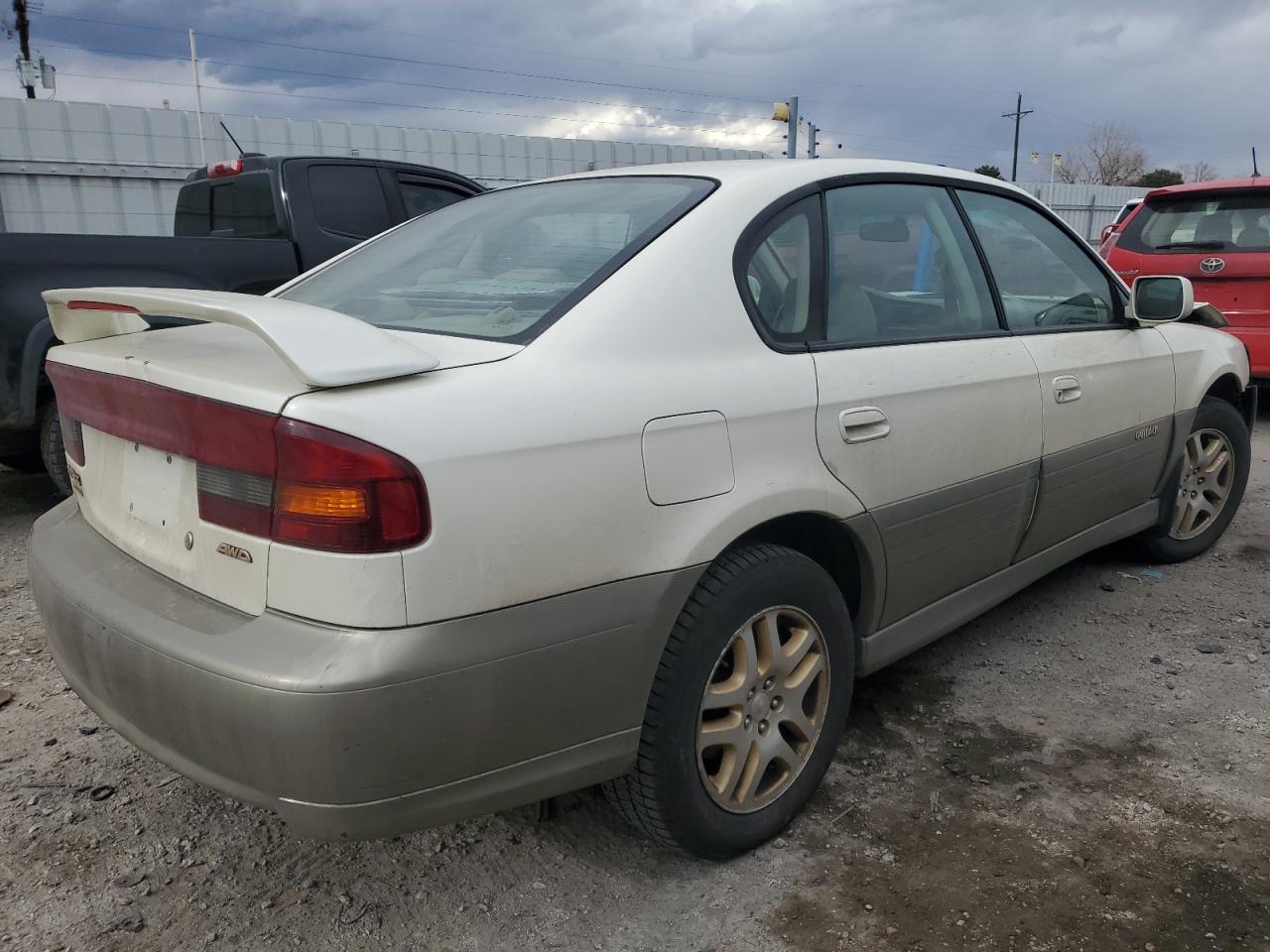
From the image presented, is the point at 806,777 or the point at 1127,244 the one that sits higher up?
the point at 1127,244

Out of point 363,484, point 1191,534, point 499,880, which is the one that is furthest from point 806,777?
point 1191,534

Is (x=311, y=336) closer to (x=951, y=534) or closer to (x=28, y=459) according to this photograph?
(x=951, y=534)

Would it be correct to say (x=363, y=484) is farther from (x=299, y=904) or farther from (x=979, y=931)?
(x=979, y=931)

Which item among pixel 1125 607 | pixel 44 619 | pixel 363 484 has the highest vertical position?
pixel 363 484

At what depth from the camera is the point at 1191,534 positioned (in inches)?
173

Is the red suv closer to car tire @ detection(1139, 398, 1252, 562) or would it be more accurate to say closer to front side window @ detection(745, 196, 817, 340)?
car tire @ detection(1139, 398, 1252, 562)

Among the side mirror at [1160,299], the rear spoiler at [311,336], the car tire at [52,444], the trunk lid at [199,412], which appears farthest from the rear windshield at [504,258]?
the car tire at [52,444]

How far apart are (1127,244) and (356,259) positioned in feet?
20.4

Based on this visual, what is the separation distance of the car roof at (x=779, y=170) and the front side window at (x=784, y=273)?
89 millimetres

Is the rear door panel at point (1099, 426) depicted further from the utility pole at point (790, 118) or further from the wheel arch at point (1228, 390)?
the utility pole at point (790, 118)

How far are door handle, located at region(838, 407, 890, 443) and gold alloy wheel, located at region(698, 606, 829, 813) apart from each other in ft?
1.46

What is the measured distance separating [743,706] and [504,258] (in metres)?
1.21

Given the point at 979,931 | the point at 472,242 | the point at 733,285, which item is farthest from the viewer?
the point at 472,242

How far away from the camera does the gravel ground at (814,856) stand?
2115 mm
